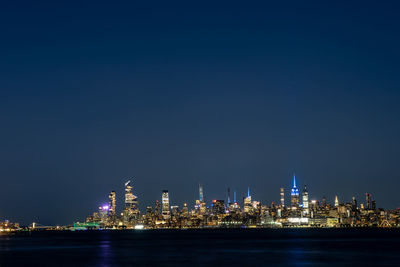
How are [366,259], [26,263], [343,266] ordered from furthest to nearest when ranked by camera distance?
[366,259] → [26,263] → [343,266]

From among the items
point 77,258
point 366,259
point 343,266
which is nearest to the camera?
point 343,266

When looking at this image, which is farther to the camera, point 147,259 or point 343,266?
point 147,259

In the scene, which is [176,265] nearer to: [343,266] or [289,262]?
[289,262]

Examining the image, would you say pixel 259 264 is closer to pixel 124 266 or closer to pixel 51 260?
pixel 124 266

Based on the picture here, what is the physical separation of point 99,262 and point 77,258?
1009 centimetres

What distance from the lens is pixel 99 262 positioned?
300 ft

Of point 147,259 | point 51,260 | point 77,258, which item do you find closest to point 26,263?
point 51,260

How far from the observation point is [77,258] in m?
99.9

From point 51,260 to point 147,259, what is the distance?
1573 centimetres

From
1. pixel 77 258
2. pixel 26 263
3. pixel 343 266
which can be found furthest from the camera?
pixel 77 258

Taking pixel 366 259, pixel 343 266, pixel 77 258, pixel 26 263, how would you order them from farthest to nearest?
pixel 77 258
pixel 366 259
pixel 26 263
pixel 343 266

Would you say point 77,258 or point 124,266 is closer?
point 124,266

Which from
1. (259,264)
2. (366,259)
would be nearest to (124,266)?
(259,264)

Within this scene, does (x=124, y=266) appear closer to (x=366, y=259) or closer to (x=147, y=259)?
(x=147, y=259)
